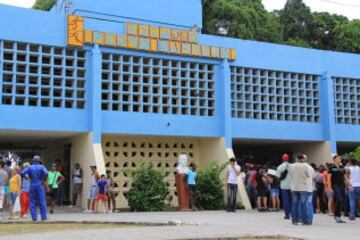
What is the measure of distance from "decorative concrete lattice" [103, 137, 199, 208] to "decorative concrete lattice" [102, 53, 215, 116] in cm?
130

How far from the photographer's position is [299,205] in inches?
→ 461

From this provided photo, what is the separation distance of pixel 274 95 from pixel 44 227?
40.7 ft

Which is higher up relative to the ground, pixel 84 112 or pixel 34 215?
pixel 84 112


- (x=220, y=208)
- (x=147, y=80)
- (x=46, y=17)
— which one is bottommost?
(x=220, y=208)

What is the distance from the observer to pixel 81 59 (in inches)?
703

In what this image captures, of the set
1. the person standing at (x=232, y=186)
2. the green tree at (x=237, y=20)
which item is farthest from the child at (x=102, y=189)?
the green tree at (x=237, y=20)

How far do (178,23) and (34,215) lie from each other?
9861mm

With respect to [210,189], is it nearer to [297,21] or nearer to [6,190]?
[6,190]

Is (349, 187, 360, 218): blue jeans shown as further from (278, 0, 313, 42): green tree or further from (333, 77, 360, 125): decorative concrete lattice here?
(278, 0, 313, 42): green tree

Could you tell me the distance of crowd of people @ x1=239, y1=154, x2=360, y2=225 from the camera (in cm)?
1173

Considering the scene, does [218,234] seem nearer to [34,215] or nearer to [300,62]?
[34,215]

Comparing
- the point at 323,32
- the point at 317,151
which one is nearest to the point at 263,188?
the point at 317,151

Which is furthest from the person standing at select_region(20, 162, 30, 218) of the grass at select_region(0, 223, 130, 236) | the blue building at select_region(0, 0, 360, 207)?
the blue building at select_region(0, 0, 360, 207)

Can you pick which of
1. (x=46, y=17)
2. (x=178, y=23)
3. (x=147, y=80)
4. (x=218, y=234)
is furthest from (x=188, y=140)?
(x=218, y=234)
